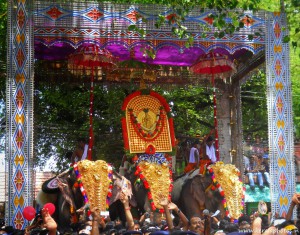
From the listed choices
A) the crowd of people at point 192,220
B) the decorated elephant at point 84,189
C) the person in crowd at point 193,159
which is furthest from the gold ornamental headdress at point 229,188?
the person in crowd at point 193,159

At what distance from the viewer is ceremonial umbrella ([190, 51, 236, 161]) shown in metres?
14.0

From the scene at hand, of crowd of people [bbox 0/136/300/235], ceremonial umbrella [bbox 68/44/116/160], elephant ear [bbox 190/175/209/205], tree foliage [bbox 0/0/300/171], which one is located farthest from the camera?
tree foliage [bbox 0/0/300/171]

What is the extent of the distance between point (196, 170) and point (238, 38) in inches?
119

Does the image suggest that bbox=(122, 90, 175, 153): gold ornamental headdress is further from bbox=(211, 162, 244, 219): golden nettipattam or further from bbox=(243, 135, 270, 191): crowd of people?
bbox=(243, 135, 270, 191): crowd of people

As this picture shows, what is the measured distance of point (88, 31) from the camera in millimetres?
12008

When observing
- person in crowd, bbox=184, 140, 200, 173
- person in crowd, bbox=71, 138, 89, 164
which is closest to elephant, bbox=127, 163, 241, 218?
person in crowd, bbox=184, 140, 200, 173

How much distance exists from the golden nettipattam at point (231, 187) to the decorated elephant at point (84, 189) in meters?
1.74

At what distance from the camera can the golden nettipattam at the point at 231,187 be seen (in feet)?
41.3

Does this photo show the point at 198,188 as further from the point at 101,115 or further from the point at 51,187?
the point at 101,115

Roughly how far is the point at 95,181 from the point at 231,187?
8.30 ft

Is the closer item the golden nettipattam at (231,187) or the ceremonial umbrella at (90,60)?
the golden nettipattam at (231,187)

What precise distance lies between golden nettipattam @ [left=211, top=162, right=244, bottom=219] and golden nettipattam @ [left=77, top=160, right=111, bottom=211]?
7.02 feet

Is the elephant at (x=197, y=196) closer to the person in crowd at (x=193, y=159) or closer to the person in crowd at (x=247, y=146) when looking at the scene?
the person in crowd at (x=193, y=159)

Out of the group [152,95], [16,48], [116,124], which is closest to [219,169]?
[152,95]
